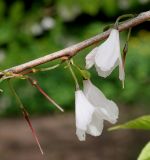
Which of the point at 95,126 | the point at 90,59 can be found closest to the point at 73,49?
the point at 90,59

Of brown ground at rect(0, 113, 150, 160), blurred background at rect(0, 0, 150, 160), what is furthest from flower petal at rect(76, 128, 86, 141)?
brown ground at rect(0, 113, 150, 160)

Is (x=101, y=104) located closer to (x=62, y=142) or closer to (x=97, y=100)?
(x=97, y=100)

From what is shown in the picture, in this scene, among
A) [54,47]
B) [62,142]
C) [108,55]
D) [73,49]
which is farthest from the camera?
[62,142]

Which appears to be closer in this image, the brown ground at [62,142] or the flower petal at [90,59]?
the flower petal at [90,59]

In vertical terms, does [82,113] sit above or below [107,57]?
below

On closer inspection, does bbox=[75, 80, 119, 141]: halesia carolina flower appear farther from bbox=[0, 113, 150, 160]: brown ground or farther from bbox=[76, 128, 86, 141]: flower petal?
bbox=[0, 113, 150, 160]: brown ground

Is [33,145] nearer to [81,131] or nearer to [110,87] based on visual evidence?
[110,87]

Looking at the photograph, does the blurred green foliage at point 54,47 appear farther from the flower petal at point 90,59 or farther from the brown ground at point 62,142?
the flower petal at point 90,59

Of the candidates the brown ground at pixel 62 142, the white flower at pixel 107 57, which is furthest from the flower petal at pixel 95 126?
→ the brown ground at pixel 62 142
